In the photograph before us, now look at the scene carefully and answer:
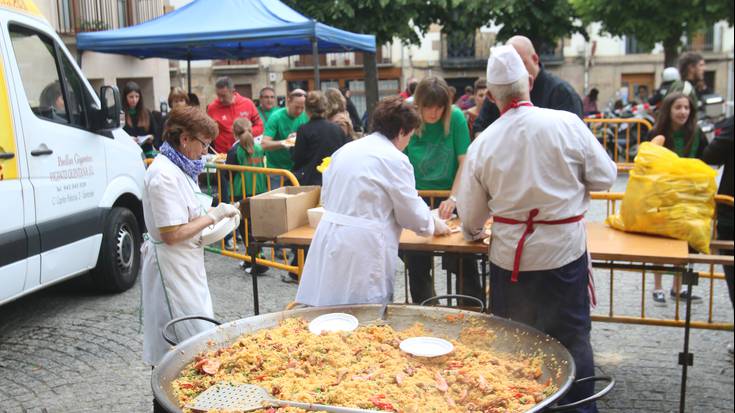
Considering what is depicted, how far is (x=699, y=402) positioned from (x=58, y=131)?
16.8ft

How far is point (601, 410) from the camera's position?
4.23 metres

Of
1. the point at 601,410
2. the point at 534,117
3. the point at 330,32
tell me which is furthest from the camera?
the point at 330,32

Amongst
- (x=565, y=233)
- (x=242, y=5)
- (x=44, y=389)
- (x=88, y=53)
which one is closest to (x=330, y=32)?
(x=242, y=5)

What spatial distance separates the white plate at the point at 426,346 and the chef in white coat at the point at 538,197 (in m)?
0.85

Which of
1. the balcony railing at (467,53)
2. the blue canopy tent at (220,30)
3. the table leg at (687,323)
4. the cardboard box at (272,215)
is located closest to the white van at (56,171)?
the cardboard box at (272,215)

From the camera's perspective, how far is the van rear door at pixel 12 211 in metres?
5.09

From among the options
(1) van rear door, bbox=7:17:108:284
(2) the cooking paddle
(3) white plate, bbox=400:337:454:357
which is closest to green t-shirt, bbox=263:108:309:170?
(1) van rear door, bbox=7:17:108:284

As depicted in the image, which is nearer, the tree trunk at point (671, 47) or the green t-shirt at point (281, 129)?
the green t-shirt at point (281, 129)

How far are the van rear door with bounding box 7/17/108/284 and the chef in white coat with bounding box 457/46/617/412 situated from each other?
3611 millimetres

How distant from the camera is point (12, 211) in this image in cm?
516

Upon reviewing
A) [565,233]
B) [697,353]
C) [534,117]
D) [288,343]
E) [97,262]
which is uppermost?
[534,117]

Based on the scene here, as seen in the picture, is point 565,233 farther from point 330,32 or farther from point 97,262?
point 330,32

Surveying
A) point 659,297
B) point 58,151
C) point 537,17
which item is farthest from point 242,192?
point 537,17

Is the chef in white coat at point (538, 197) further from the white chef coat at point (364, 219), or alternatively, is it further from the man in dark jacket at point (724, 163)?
the man in dark jacket at point (724, 163)
